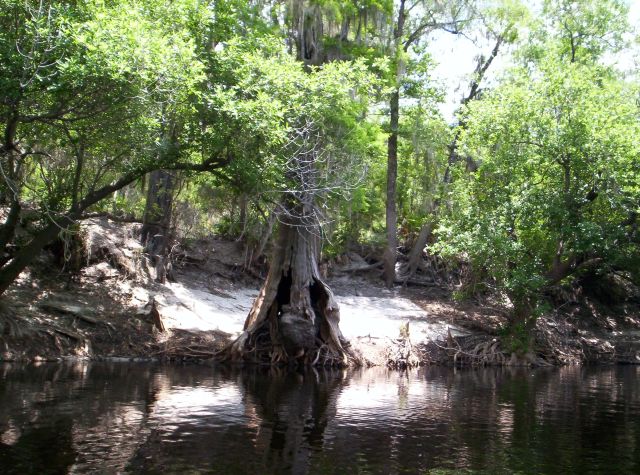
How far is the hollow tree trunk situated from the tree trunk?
17.8ft

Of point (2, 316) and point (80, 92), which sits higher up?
point (80, 92)

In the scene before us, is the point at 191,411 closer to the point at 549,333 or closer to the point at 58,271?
the point at 58,271

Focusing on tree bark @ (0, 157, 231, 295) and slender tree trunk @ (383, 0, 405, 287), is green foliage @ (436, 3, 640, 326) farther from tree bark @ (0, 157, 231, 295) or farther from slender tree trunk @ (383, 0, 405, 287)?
tree bark @ (0, 157, 231, 295)

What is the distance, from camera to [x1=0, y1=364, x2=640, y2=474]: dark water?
7996 mm

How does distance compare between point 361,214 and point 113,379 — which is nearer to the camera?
point 113,379

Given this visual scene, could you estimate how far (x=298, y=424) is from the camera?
10602mm

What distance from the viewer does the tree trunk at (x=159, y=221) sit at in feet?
76.1

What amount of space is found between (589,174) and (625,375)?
6874mm

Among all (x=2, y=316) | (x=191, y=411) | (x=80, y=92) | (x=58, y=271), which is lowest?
(x=191, y=411)

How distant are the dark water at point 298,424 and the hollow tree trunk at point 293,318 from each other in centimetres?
191

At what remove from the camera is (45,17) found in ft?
37.9

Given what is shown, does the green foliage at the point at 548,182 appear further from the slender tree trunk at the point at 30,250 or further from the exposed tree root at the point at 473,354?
the slender tree trunk at the point at 30,250

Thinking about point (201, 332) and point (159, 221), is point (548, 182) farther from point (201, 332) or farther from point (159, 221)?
point (159, 221)

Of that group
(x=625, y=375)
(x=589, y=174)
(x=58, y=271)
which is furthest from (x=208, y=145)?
(x=625, y=375)
